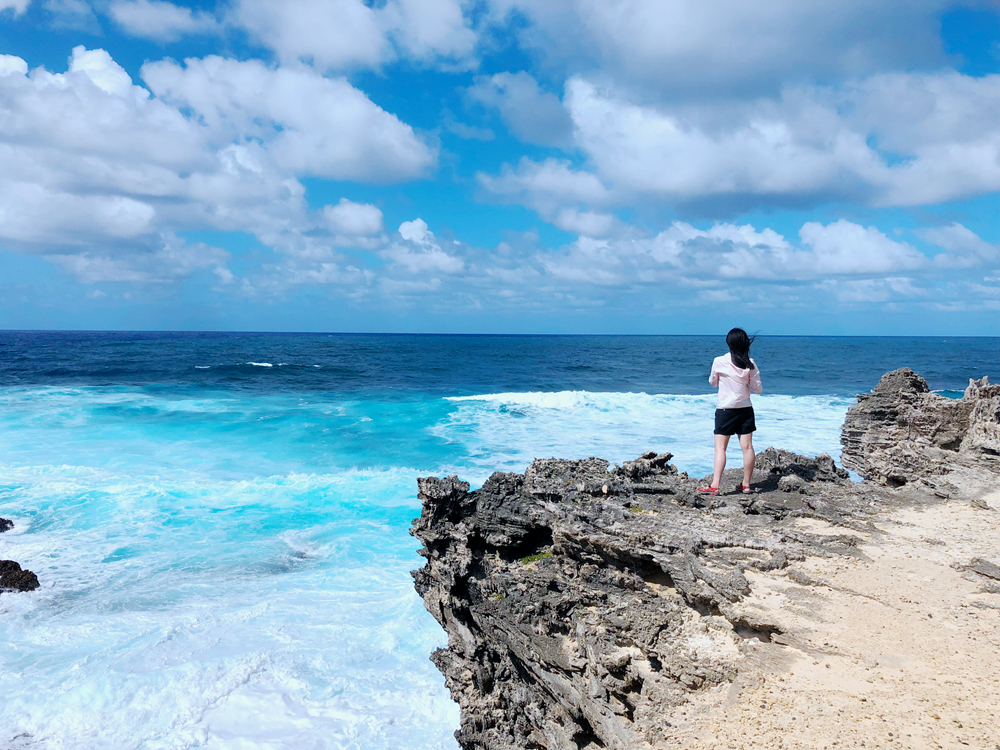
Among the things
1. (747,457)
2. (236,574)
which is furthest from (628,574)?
(236,574)

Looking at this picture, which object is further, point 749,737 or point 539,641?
point 539,641

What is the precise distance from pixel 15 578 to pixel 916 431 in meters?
14.3

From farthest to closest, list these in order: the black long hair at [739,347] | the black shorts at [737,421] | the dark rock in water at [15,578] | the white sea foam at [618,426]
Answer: the white sea foam at [618,426] → the dark rock in water at [15,578] → the black shorts at [737,421] → the black long hair at [739,347]

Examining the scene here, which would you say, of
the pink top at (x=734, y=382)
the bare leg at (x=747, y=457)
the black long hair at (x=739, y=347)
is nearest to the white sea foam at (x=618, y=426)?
the bare leg at (x=747, y=457)

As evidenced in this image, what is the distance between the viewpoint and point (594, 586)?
4984mm

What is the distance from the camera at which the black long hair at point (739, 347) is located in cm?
596

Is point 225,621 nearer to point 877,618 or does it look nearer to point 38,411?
point 877,618

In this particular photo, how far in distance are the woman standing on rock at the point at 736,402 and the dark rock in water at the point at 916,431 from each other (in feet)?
7.31

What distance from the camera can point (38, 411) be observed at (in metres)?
26.1

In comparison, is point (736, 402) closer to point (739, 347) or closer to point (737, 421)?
point (737, 421)

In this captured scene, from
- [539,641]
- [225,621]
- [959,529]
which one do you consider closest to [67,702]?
[225,621]

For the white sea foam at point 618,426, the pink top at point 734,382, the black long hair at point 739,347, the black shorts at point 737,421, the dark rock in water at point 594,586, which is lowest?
the white sea foam at point 618,426

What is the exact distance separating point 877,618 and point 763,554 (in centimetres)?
98

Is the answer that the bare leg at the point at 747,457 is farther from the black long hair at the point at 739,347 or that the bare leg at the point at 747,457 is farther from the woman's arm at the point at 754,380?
the black long hair at the point at 739,347
